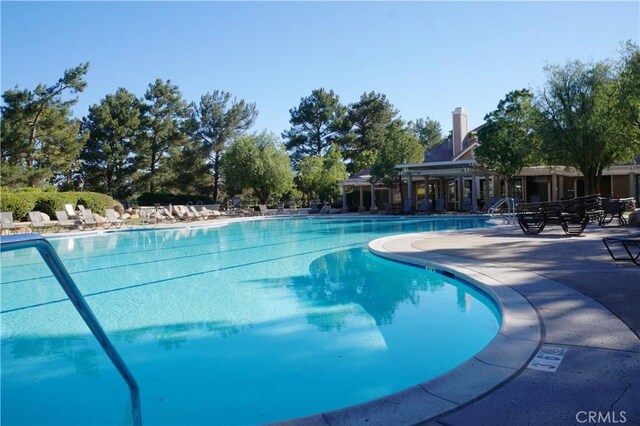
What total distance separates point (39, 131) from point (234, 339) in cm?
3443

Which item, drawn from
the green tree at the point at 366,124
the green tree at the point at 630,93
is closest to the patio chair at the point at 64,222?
the green tree at the point at 630,93

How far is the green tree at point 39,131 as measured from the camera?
30719 millimetres

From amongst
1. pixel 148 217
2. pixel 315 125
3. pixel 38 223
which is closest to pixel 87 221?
pixel 38 223

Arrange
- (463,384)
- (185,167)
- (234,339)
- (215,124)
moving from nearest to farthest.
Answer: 1. (463,384)
2. (234,339)
3. (185,167)
4. (215,124)

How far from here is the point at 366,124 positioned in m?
49.0

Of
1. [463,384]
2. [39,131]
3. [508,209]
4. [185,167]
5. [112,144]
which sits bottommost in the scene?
[463,384]

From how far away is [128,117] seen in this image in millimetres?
41188

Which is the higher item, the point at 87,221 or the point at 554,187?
the point at 554,187

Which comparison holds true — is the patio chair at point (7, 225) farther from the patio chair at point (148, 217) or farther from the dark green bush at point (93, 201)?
the dark green bush at point (93, 201)

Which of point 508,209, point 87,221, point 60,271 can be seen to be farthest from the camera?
point 87,221

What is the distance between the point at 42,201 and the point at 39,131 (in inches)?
431

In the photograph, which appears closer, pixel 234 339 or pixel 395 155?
pixel 234 339

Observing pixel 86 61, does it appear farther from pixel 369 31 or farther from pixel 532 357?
pixel 532 357

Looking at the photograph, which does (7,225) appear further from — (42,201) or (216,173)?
(216,173)
